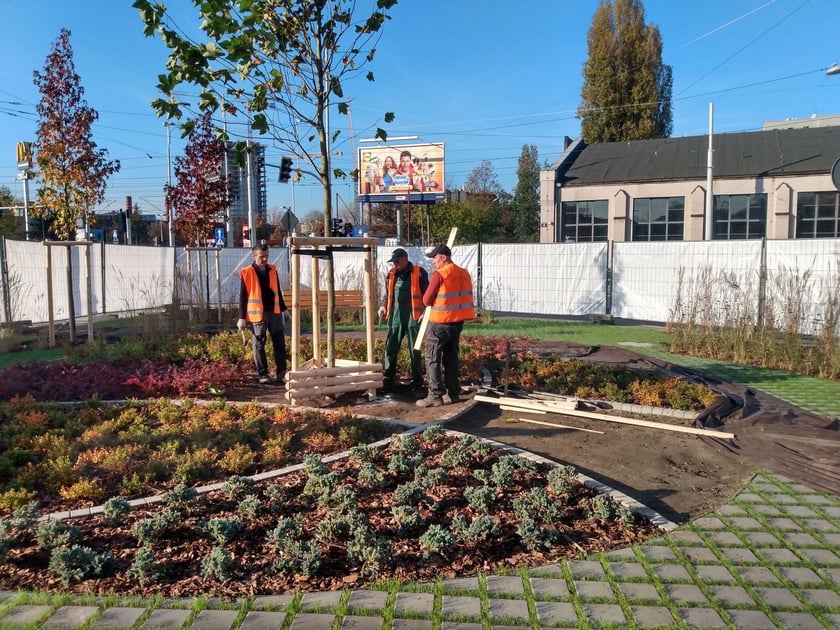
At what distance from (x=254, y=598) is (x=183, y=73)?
4762 mm

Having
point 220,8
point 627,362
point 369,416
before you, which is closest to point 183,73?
point 220,8

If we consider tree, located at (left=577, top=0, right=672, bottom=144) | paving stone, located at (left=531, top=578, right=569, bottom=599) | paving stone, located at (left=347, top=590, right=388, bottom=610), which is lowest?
paving stone, located at (left=531, top=578, right=569, bottom=599)

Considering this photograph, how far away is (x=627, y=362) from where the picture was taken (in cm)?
1006

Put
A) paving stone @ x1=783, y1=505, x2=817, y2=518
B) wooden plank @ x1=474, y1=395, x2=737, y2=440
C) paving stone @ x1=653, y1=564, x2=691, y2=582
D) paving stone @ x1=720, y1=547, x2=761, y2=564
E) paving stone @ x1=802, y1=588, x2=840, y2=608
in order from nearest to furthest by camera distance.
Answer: paving stone @ x1=802, y1=588, x2=840, y2=608
paving stone @ x1=653, y1=564, x2=691, y2=582
paving stone @ x1=720, y1=547, x2=761, y2=564
paving stone @ x1=783, y1=505, x2=817, y2=518
wooden plank @ x1=474, y1=395, x2=737, y2=440

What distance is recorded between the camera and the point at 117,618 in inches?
120

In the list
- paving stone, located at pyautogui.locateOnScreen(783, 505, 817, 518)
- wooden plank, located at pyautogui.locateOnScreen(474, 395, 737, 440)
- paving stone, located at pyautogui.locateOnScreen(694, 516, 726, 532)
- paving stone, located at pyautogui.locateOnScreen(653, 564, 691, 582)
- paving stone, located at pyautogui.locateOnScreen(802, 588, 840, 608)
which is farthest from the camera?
wooden plank, located at pyautogui.locateOnScreen(474, 395, 737, 440)

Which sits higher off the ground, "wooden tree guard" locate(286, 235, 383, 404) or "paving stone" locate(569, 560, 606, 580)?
"wooden tree guard" locate(286, 235, 383, 404)

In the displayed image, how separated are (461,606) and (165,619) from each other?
4.66 ft

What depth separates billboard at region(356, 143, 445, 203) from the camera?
38.5m

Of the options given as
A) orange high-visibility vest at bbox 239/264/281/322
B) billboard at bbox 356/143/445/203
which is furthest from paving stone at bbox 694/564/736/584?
billboard at bbox 356/143/445/203

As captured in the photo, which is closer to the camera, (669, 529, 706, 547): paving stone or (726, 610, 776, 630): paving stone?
(726, 610, 776, 630): paving stone

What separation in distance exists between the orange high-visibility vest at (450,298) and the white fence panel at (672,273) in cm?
650

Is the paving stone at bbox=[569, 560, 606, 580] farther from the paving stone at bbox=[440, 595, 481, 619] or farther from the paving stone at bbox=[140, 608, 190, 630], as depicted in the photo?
the paving stone at bbox=[140, 608, 190, 630]

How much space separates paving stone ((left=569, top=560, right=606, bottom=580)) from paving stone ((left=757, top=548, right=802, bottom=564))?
1045 mm
